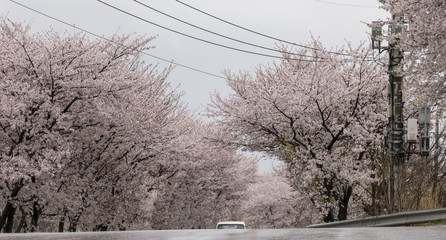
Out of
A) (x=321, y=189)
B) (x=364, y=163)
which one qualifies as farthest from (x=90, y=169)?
(x=364, y=163)

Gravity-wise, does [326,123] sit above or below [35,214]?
above

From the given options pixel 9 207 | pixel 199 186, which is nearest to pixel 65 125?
pixel 9 207

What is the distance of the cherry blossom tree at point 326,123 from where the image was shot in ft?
77.4

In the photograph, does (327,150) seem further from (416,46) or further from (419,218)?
(419,218)

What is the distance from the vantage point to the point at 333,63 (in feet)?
87.2

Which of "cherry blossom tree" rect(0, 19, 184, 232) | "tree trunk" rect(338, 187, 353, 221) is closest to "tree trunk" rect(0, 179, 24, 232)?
"cherry blossom tree" rect(0, 19, 184, 232)

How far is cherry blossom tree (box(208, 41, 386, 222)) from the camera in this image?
23.6 m

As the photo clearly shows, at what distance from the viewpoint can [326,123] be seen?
2472 centimetres

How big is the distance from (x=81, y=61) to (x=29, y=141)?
11.6 feet

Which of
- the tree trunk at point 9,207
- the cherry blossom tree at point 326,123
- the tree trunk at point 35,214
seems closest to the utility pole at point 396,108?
the cherry blossom tree at point 326,123

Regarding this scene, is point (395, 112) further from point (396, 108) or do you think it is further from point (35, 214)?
point (35, 214)

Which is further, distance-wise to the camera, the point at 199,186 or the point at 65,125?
the point at 199,186

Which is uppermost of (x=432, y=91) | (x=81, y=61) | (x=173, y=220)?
(x=81, y=61)

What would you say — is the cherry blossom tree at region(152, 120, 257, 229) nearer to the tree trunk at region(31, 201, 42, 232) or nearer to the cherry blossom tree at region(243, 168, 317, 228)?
the cherry blossom tree at region(243, 168, 317, 228)
